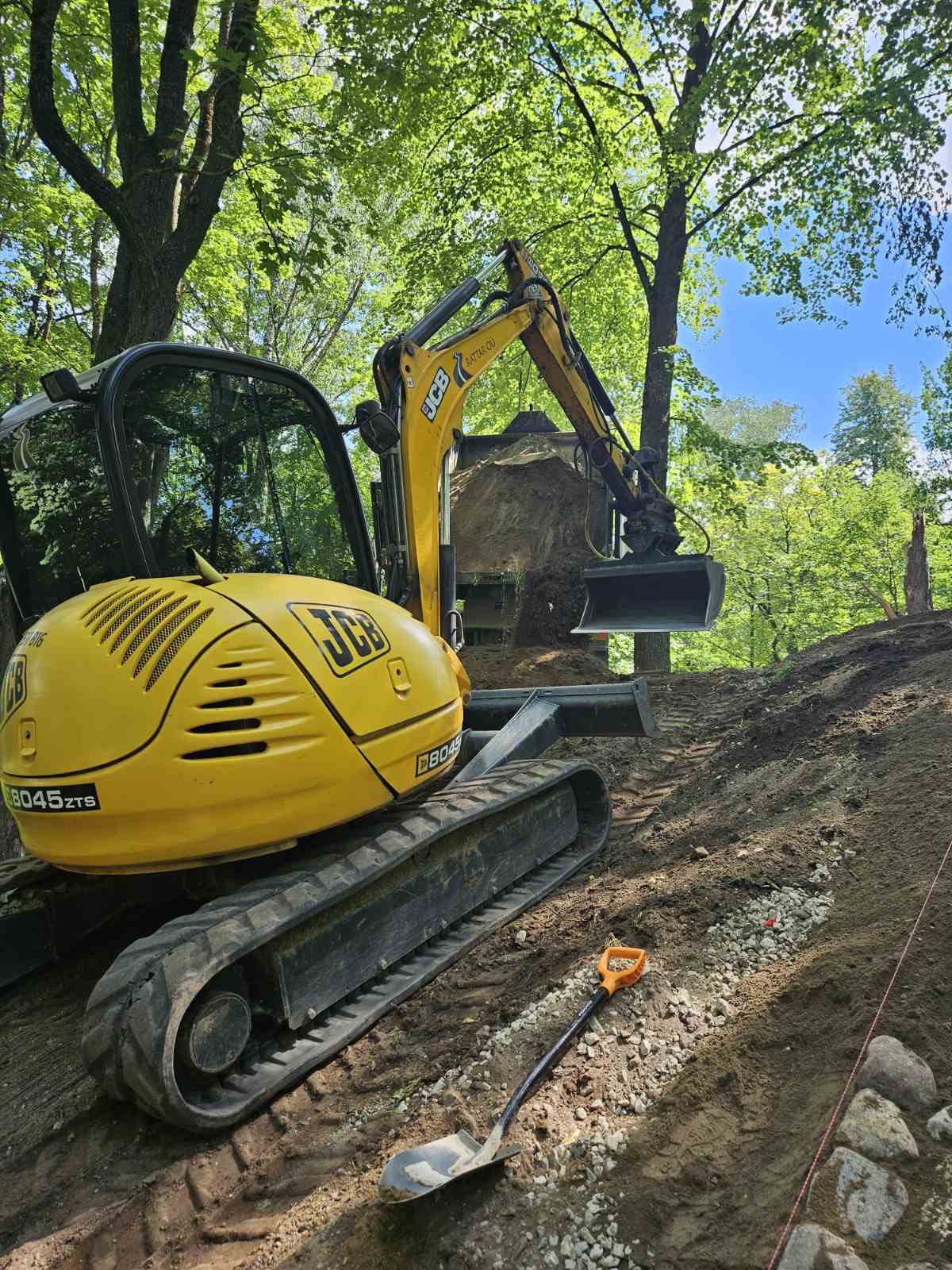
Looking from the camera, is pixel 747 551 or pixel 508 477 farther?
pixel 747 551

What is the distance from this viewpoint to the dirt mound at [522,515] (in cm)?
962

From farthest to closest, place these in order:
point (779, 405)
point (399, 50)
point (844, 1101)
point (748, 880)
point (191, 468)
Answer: point (779, 405)
point (399, 50)
point (191, 468)
point (748, 880)
point (844, 1101)

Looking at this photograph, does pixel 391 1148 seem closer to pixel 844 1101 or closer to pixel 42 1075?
pixel 844 1101

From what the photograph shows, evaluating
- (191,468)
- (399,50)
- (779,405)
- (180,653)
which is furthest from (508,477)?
(779,405)

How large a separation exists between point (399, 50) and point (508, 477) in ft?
17.2

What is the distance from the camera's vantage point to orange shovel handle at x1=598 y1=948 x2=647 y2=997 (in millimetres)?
2358

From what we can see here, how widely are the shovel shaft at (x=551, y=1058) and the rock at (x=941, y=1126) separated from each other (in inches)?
37.1

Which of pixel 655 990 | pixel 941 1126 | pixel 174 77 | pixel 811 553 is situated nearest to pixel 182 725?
pixel 655 990

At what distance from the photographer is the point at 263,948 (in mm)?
2434

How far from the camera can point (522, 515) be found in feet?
32.7

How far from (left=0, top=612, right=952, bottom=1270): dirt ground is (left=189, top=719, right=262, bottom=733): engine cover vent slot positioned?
3.81 ft

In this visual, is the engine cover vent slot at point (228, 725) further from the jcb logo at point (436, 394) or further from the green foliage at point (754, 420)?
the green foliage at point (754, 420)

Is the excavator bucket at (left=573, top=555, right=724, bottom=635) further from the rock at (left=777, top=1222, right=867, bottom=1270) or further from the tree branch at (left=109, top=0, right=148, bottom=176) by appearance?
the rock at (left=777, top=1222, right=867, bottom=1270)

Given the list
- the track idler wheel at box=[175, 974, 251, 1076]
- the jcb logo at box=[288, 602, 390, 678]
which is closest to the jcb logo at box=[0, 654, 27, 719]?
the jcb logo at box=[288, 602, 390, 678]
